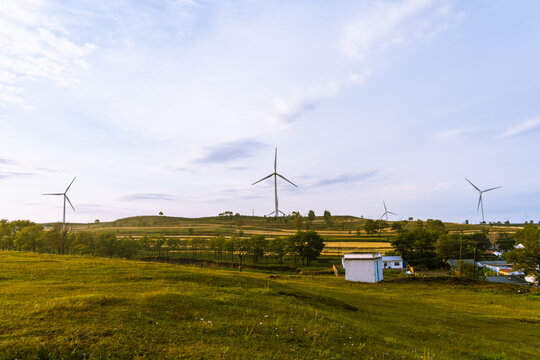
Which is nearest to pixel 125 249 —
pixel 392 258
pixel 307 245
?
pixel 307 245

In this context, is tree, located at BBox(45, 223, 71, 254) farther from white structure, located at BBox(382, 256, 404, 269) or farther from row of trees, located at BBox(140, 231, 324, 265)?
white structure, located at BBox(382, 256, 404, 269)

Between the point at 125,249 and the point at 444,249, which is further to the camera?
the point at 444,249

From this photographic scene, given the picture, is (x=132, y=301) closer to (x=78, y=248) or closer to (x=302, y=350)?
(x=302, y=350)

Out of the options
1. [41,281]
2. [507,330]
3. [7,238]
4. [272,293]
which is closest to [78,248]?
[7,238]

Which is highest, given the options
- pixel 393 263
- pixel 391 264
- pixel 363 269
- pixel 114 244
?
pixel 114 244

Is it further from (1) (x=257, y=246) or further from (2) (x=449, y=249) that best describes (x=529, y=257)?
(1) (x=257, y=246)

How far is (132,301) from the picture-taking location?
57.1ft

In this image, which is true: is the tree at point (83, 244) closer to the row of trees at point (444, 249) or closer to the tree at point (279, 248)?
the tree at point (279, 248)

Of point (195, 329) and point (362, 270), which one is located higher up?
point (195, 329)

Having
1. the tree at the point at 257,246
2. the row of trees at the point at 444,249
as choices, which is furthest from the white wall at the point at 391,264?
the tree at the point at 257,246

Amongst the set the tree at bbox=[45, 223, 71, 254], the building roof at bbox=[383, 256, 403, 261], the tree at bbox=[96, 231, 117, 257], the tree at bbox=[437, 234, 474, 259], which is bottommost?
the building roof at bbox=[383, 256, 403, 261]

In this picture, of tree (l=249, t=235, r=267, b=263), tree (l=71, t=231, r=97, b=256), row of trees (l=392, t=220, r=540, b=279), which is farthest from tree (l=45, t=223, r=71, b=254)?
row of trees (l=392, t=220, r=540, b=279)

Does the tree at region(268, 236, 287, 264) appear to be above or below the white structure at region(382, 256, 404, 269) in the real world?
above

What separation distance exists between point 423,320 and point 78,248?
4312 inches
